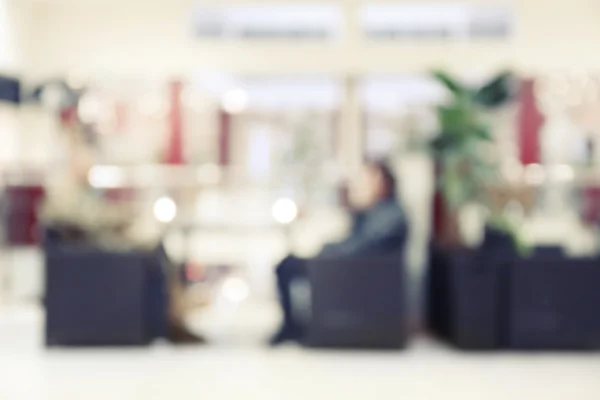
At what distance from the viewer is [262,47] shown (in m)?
7.95

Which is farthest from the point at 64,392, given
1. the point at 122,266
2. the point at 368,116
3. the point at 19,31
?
the point at 368,116

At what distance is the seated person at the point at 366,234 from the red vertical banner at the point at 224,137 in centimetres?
567

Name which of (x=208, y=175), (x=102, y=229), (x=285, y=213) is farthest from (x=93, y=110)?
(x=102, y=229)

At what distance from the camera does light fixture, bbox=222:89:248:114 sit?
9398 millimetres

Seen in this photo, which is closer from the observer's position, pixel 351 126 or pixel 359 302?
pixel 359 302

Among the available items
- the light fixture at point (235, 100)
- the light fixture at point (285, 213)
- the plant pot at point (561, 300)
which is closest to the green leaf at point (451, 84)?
the plant pot at point (561, 300)

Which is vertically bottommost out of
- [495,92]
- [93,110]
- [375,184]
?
[375,184]

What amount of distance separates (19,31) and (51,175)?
5.83 ft

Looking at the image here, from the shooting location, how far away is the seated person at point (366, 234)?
4.44 meters

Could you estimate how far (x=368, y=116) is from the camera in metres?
8.55

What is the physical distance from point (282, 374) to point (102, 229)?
5.18 ft

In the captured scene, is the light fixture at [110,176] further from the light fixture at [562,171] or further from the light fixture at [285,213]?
the light fixture at [562,171]

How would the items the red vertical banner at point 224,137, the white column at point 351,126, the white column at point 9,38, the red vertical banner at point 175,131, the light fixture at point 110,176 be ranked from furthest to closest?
the red vertical banner at point 224,137 → the red vertical banner at point 175,131 → the white column at point 351,126 → the light fixture at point 110,176 → the white column at point 9,38

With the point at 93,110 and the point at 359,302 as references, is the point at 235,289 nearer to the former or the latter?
the point at 359,302
